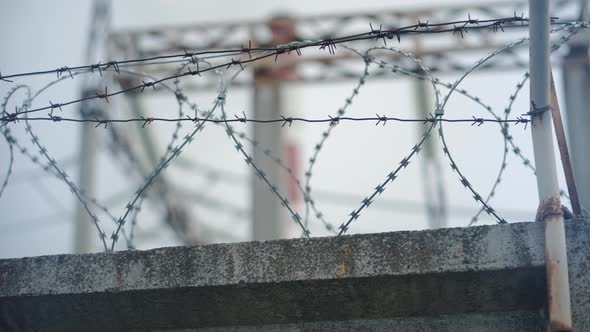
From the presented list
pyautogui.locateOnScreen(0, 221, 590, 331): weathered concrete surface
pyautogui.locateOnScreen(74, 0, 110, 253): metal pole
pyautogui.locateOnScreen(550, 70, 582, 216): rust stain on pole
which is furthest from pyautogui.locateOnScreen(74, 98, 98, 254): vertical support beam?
pyautogui.locateOnScreen(550, 70, 582, 216): rust stain on pole

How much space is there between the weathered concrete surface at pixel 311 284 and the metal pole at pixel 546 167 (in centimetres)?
8

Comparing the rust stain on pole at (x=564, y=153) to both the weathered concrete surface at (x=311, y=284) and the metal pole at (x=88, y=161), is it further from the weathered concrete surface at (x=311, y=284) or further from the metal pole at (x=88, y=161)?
the metal pole at (x=88, y=161)

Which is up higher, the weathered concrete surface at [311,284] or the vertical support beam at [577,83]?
the vertical support beam at [577,83]

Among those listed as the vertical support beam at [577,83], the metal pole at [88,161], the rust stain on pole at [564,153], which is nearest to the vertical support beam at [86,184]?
the metal pole at [88,161]

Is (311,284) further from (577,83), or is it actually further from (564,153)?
(577,83)

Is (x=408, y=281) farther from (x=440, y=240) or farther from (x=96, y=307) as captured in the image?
(x=96, y=307)

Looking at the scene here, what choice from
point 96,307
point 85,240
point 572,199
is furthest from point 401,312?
point 85,240

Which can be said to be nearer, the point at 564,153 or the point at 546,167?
the point at 546,167

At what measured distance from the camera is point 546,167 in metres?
3.57

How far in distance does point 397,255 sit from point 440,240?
6.2 inches

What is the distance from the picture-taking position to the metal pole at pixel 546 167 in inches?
133

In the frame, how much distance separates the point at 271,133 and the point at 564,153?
1382 centimetres

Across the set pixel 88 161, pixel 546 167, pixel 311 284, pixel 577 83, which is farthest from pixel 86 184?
pixel 546 167

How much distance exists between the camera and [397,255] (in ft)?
11.8
